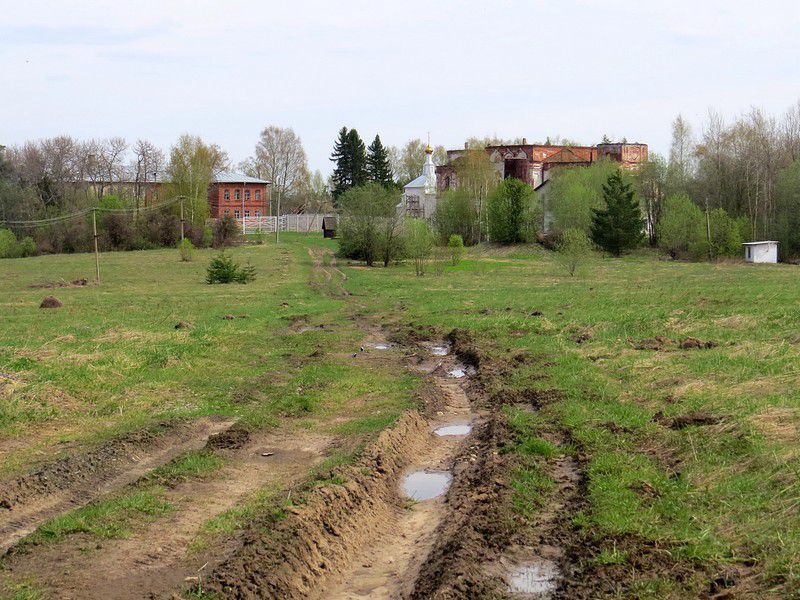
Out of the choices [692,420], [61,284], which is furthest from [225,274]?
[692,420]

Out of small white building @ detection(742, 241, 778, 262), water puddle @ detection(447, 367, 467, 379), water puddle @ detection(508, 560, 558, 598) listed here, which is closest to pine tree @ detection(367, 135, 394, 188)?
small white building @ detection(742, 241, 778, 262)

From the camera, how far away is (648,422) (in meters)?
12.4

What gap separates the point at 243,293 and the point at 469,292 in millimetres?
9839

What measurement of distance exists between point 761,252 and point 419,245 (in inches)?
962

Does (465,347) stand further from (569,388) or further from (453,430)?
(453,430)

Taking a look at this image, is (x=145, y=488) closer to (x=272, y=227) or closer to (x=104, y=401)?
(x=104, y=401)

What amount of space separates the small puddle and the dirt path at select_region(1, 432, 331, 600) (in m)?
1.41

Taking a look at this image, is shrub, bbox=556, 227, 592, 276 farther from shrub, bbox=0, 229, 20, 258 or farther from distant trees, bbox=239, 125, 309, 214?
distant trees, bbox=239, 125, 309, 214

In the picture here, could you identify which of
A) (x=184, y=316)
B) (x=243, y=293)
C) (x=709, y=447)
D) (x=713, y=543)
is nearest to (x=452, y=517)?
(x=713, y=543)

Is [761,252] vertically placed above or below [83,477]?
above

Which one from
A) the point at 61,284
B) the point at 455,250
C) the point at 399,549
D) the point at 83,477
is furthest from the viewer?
the point at 455,250

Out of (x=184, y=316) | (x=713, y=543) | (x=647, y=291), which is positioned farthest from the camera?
(x=647, y=291)

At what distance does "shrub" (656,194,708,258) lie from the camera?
2547 inches

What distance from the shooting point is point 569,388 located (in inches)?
606
